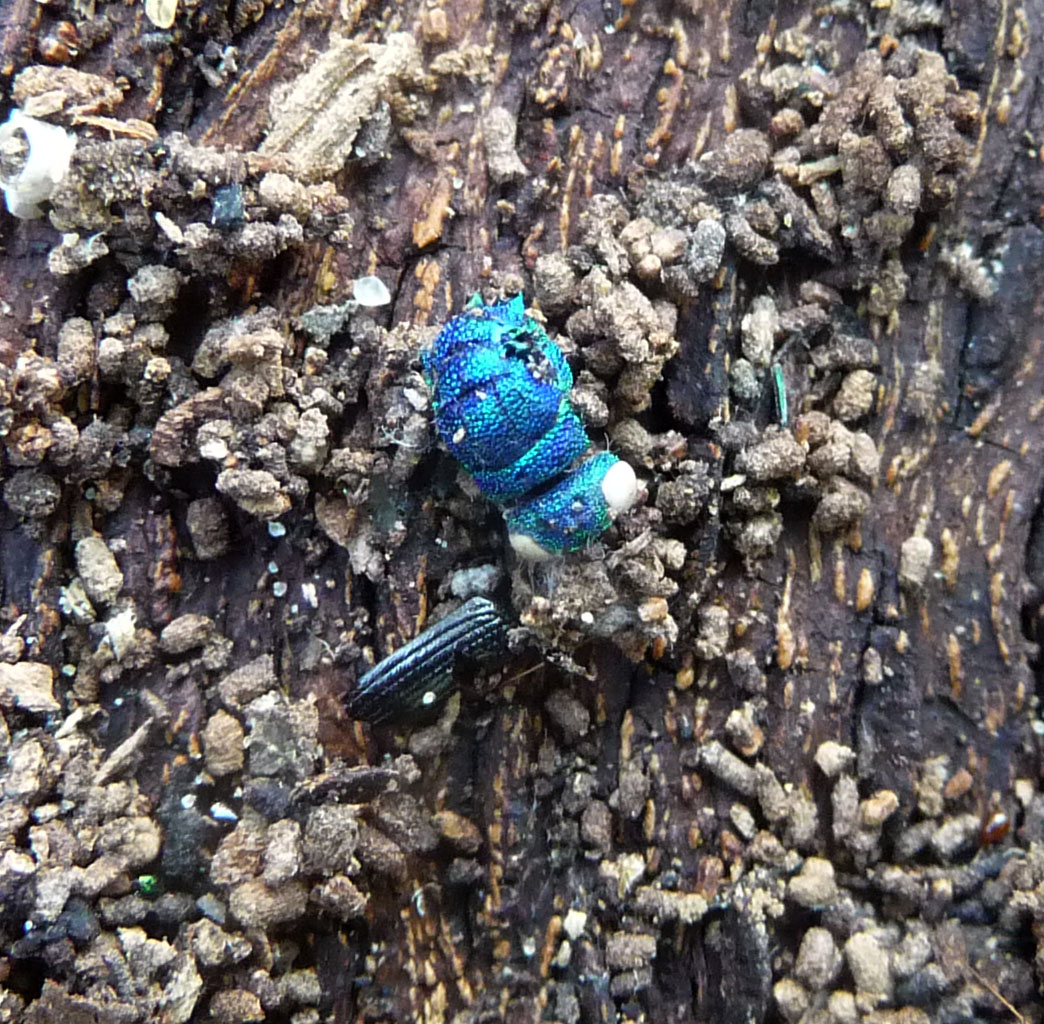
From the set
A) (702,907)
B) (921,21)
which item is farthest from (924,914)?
(921,21)

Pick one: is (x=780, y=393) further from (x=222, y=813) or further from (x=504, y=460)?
(x=222, y=813)

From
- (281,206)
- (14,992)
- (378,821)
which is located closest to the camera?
(14,992)

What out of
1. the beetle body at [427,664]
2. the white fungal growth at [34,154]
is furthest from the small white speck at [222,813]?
the white fungal growth at [34,154]

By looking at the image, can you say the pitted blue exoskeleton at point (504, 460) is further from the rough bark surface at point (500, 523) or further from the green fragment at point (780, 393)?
the green fragment at point (780, 393)

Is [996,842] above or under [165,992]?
above

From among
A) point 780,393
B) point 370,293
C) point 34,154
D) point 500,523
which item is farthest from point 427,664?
point 34,154

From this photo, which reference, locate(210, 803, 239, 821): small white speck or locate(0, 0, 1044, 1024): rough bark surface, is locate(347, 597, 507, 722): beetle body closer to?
locate(0, 0, 1044, 1024): rough bark surface

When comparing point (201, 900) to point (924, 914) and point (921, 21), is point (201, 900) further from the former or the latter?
point (921, 21)
